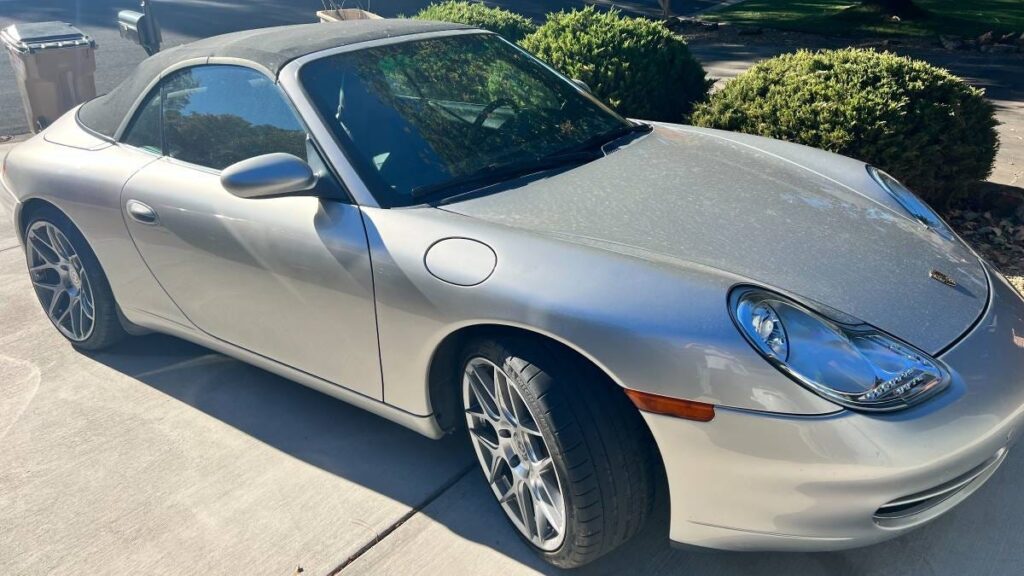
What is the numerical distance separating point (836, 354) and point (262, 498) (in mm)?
1975

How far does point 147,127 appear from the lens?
12.1 feet

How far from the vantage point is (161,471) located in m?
3.26

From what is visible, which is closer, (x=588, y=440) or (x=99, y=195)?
(x=588, y=440)

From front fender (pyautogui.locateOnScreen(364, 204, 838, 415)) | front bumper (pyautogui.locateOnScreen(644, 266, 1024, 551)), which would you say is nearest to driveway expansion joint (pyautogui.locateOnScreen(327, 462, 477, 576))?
front fender (pyautogui.locateOnScreen(364, 204, 838, 415))

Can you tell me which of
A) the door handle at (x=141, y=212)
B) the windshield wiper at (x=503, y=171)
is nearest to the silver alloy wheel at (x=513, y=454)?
the windshield wiper at (x=503, y=171)

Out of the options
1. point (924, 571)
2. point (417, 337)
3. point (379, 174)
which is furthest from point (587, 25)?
point (924, 571)

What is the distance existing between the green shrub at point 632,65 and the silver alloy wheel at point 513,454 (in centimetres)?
352

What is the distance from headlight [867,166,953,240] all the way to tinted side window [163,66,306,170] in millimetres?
2124

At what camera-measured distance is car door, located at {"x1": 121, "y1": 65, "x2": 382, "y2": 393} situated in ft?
9.46

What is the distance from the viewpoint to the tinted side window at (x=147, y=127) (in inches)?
143

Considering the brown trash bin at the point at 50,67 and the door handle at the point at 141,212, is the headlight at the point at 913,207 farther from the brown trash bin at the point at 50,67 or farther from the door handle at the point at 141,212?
the brown trash bin at the point at 50,67

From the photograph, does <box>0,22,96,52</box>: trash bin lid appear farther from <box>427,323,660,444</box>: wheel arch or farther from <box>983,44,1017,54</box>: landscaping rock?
<box>983,44,1017,54</box>: landscaping rock

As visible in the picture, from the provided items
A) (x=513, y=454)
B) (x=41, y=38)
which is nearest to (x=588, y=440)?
(x=513, y=454)

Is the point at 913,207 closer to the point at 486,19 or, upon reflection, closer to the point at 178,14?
the point at 486,19
